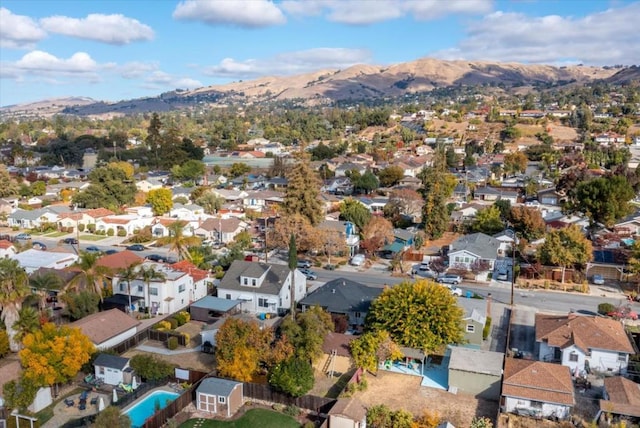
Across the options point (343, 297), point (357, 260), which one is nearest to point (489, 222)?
point (357, 260)

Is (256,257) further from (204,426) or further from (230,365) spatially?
(204,426)

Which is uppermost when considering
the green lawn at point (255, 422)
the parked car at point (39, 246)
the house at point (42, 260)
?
the house at point (42, 260)

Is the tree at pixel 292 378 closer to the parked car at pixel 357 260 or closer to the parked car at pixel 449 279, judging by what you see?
the parked car at pixel 449 279

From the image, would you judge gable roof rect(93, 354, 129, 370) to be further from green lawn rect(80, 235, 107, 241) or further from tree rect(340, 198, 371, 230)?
green lawn rect(80, 235, 107, 241)

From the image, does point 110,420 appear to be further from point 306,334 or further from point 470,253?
point 470,253

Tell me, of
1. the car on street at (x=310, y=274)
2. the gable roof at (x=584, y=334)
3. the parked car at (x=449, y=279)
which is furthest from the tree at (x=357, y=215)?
the gable roof at (x=584, y=334)

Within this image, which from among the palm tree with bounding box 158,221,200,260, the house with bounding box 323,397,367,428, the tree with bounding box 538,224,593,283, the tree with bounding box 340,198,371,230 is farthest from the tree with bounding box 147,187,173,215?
the house with bounding box 323,397,367,428
